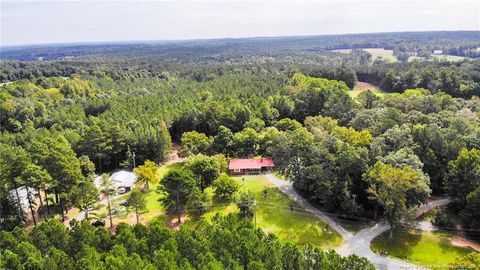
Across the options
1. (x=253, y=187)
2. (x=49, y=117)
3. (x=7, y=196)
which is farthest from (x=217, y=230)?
(x=49, y=117)

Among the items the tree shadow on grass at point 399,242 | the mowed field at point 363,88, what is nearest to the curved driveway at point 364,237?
the tree shadow on grass at point 399,242

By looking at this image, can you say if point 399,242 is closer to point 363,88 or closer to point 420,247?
point 420,247

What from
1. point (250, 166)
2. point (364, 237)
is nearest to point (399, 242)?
point (364, 237)

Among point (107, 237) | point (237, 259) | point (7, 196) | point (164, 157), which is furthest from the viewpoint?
point (164, 157)

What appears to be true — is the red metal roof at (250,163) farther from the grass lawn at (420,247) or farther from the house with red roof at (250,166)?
the grass lawn at (420,247)

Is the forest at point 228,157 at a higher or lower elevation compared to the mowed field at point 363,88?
higher

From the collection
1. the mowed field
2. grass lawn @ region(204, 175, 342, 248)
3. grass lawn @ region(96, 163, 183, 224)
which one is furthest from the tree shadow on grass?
the mowed field

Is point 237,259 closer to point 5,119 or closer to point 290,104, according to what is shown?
point 290,104
